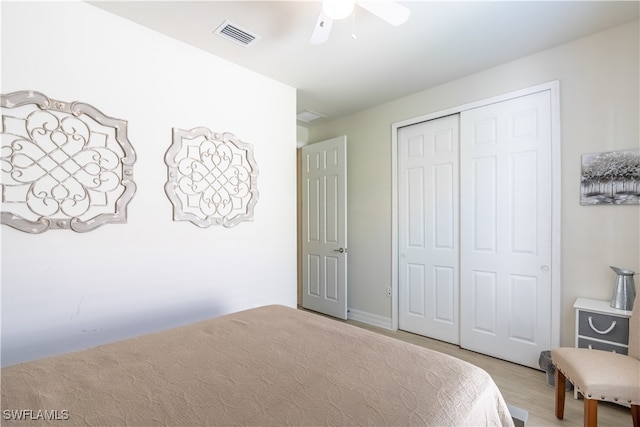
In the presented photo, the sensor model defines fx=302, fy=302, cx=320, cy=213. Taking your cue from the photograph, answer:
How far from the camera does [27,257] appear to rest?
64.4 inches

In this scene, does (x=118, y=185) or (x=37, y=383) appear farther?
(x=118, y=185)

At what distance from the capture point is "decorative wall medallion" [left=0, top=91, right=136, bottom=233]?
160 centimetres

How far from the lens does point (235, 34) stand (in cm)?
217

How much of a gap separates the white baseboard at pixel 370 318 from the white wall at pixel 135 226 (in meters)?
1.27

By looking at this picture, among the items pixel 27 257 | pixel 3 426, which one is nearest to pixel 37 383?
pixel 3 426

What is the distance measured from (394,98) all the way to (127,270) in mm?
2983

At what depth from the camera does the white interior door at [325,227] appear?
3.62m

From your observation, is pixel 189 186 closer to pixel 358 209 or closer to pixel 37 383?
pixel 37 383

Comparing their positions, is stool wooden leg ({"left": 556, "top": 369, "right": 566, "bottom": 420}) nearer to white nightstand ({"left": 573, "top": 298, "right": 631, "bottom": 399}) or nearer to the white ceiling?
white nightstand ({"left": 573, "top": 298, "right": 631, "bottom": 399})

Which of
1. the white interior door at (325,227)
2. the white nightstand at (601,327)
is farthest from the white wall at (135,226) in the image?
the white nightstand at (601,327)

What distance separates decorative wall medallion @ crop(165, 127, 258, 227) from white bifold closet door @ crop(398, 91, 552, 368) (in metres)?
1.71

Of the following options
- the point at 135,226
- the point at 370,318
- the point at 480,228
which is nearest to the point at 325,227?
the point at 370,318

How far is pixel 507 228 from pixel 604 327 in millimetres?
917

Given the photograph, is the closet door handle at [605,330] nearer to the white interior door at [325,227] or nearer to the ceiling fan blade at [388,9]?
the white interior door at [325,227]
